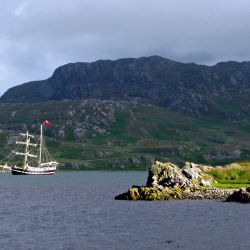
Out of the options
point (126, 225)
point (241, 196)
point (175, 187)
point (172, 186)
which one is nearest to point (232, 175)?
point (172, 186)

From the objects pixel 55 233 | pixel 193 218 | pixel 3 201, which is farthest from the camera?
pixel 3 201

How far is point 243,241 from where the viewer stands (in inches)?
1950

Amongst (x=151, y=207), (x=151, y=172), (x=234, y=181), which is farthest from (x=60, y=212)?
(x=234, y=181)

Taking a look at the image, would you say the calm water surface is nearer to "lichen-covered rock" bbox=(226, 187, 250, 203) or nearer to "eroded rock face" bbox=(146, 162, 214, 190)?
"lichen-covered rock" bbox=(226, 187, 250, 203)

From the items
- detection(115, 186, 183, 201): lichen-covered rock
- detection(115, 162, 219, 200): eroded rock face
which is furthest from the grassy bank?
detection(115, 186, 183, 201): lichen-covered rock

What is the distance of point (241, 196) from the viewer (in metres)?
82.8

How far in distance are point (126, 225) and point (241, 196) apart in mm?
28335

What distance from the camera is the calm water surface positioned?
161 ft

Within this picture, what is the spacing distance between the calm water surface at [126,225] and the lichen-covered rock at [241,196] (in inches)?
109

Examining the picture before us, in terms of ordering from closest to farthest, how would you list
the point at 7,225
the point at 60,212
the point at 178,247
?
the point at 178,247 → the point at 7,225 → the point at 60,212

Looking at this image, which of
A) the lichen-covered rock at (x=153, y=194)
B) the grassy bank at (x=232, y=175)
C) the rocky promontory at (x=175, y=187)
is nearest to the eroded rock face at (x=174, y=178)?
the rocky promontory at (x=175, y=187)

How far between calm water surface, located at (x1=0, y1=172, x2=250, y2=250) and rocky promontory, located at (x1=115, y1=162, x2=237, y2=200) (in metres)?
4.31

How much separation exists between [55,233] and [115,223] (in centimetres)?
1031

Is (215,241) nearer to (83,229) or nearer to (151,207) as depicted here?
(83,229)
